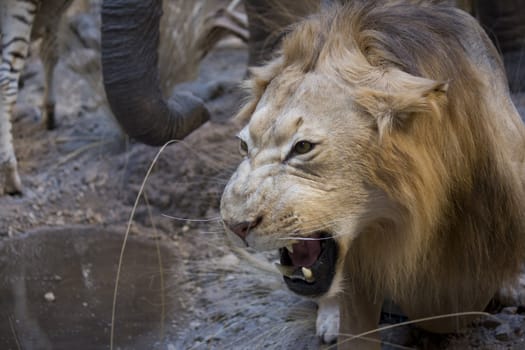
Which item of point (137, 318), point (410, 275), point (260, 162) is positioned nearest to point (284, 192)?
point (260, 162)

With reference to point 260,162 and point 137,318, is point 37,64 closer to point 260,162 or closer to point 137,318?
point 137,318

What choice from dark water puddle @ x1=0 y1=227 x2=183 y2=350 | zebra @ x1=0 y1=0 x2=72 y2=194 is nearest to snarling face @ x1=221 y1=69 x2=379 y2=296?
dark water puddle @ x1=0 y1=227 x2=183 y2=350

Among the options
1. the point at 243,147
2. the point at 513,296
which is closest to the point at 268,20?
the point at 513,296

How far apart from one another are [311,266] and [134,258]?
2.29 meters

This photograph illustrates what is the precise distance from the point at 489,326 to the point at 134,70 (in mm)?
1714

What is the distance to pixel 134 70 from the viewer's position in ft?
11.9

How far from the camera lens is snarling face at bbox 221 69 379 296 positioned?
2.60m

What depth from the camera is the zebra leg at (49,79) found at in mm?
6469

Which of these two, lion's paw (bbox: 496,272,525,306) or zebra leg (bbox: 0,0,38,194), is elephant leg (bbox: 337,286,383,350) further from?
zebra leg (bbox: 0,0,38,194)

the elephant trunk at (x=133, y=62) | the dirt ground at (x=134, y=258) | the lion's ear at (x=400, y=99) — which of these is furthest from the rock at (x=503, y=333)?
the elephant trunk at (x=133, y=62)

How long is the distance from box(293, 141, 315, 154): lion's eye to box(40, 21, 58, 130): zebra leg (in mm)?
4155

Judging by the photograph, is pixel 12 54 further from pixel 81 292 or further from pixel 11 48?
pixel 81 292

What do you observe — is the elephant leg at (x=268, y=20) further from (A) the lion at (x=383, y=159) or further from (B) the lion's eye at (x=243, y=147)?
(B) the lion's eye at (x=243, y=147)

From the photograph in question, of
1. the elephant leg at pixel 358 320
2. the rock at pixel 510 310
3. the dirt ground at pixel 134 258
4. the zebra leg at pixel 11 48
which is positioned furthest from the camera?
the zebra leg at pixel 11 48
